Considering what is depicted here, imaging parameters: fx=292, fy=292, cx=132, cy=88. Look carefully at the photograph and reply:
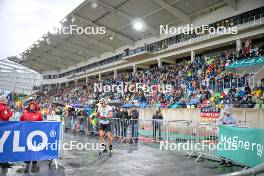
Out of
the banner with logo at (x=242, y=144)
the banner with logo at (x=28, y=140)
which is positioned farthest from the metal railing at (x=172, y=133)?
the banner with logo at (x=28, y=140)

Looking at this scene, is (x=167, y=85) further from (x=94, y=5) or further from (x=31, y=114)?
(x=31, y=114)

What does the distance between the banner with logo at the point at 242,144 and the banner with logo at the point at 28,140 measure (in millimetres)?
4467

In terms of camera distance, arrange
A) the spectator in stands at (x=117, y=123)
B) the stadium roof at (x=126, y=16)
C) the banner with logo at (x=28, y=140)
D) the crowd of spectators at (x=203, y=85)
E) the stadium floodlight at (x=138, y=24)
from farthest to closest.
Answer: the stadium floodlight at (x=138, y=24) < the stadium roof at (x=126, y=16) < the crowd of spectators at (x=203, y=85) < the spectator in stands at (x=117, y=123) < the banner with logo at (x=28, y=140)

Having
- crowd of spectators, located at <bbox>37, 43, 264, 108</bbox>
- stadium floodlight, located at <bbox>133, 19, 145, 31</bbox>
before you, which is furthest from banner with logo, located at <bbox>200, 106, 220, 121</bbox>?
stadium floodlight, located at <bbox>133, 19, 145, 31</bbox>

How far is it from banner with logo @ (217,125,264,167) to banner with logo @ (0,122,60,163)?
14.7 feet

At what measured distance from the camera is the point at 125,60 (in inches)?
1614

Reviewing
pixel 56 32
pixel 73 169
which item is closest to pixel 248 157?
pixel 73 169

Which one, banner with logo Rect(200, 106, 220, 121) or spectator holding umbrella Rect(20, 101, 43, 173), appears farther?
banner with logo Rect(200, 106, 220, 121)

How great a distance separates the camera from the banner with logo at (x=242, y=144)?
6297mm

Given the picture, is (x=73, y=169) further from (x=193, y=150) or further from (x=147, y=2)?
(x=147, y=2)

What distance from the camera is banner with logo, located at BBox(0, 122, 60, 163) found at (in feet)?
22.5

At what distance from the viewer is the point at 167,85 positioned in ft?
90.1

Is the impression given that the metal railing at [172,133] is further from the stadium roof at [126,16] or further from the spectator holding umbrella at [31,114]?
the stadium roof at [126,16]

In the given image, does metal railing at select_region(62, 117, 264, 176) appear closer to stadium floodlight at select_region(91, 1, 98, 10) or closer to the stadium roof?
the stadium roof
